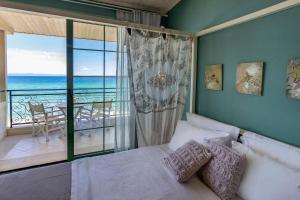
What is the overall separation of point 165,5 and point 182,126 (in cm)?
198

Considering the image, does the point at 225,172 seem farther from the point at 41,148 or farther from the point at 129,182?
the point at 41,148

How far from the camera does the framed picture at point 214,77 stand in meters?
2.04

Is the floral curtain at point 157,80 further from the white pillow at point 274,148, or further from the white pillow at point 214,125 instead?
the white pillow at point 274,148

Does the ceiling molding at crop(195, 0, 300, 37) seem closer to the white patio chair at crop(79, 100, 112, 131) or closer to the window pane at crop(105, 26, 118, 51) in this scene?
the window pane at crop(105, 26, 118, 51)

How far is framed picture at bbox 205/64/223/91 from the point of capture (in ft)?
6.68

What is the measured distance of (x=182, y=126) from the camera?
6.64 feet

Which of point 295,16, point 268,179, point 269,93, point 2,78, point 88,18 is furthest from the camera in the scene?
point 2,78

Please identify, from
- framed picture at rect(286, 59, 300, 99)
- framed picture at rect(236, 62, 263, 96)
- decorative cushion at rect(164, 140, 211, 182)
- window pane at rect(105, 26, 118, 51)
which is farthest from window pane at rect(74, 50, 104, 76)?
framed picture at rect(286, 59, 300, 99)

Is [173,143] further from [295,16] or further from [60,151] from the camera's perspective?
[60,151]

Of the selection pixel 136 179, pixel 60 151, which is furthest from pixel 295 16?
pixel 60 151

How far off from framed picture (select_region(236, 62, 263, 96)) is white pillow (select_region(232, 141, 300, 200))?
579 millimetres

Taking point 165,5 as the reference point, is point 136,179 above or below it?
below

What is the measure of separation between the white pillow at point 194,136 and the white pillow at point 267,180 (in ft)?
0.91

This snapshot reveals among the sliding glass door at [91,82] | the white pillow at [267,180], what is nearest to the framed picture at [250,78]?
the white pillow at [267,180]
